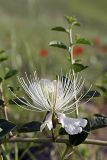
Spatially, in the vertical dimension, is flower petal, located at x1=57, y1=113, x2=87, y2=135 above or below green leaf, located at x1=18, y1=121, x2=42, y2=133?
above

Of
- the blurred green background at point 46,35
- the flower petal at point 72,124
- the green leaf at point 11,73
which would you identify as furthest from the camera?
the blurred green background at point 46,35

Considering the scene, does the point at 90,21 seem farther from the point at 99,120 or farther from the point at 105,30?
the point at 99,120

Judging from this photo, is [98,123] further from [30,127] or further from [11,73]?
[11,73]

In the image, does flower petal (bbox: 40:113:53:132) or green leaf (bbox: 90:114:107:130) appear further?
green leaf (bbox: 90:114:107:130)

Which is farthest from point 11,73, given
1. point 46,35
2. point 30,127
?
point 46,35


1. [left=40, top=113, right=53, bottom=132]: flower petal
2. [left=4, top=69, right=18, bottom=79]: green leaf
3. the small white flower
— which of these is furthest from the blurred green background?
[left=40, top=113, right=53, bottom=132]: flower petal

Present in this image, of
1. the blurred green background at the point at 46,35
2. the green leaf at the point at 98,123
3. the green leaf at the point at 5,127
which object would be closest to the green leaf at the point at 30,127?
the green leaf at the point at 5,127

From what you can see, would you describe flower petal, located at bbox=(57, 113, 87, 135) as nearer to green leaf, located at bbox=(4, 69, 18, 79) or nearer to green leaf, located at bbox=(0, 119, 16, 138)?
green leaf, located at bbox=(0, 119, 16, 138)

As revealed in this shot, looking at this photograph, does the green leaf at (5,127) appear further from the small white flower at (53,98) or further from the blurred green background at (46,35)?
the blurred green background at (46,35)

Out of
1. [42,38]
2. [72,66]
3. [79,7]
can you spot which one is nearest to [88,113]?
[72,66]
